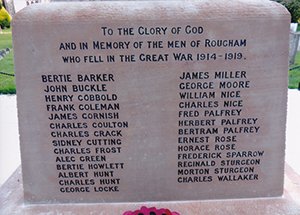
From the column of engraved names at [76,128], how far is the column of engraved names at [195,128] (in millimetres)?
425

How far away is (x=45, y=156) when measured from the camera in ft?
8.07

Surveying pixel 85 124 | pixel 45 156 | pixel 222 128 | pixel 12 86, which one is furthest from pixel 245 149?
pixel 12 86

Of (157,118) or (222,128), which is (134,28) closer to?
(157,118)

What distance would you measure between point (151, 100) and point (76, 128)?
488mm

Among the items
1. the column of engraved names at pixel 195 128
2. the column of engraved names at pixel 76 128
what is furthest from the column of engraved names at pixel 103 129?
the column of engraved names at pixel 195 128

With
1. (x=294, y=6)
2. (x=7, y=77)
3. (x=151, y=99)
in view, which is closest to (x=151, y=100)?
(x=151, y=99)

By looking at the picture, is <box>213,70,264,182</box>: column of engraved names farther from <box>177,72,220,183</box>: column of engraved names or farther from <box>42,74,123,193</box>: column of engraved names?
<box>42,74,123,193</box>: column of engraved names

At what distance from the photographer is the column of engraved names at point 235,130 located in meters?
2.39

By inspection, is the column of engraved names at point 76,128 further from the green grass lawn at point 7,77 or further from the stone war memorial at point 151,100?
the green grass lawn at point 7,77

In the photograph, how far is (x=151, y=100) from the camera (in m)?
2.40

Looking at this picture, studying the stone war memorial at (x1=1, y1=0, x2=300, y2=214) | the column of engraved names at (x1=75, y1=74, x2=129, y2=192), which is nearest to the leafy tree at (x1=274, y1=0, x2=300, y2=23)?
the stone war memorial at (x1=1, y1=0, x2=300, y2=214)

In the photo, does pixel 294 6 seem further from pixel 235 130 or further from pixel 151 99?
pixel 151 99

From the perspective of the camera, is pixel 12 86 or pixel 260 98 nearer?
pixel 260 98

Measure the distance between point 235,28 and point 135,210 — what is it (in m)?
1.23
